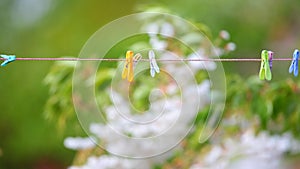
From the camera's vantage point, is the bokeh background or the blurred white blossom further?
the bokeh background

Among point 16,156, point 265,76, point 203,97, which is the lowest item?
point 265,76

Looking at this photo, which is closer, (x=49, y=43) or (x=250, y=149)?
(x=250, y=149)

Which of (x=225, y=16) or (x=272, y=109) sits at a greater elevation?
(x=225, y=16)

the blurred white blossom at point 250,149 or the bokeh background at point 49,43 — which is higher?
the bokeh background at point 49,43

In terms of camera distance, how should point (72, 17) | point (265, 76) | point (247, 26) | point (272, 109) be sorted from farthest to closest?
point (72, 17)
point (247, 26)
point (272, 109)
point (265, 76)

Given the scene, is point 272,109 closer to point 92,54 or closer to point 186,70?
point 186,70

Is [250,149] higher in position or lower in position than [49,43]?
lower

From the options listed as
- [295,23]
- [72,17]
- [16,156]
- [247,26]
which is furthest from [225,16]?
[16,156]

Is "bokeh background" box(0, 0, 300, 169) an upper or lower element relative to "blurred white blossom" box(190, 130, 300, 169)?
upper
